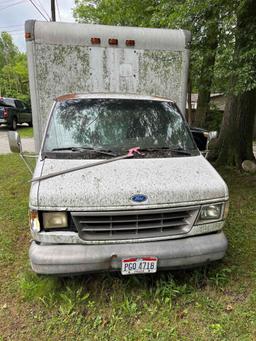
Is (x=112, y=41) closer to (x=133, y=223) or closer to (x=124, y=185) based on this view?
(x=124, y=185)

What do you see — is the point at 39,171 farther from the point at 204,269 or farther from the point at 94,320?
the point at 204,269

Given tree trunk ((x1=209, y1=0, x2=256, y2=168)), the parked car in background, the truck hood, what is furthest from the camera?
the parked car in background

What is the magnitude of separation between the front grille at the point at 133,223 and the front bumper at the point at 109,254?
0.09 metres

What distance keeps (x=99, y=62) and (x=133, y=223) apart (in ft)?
9.70

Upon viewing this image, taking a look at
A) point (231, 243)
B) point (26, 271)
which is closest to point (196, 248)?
point (231, 243)

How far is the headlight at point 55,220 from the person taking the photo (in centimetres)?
272

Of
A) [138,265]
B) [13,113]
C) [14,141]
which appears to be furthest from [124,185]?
[13,113]

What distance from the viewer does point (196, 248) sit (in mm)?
2932

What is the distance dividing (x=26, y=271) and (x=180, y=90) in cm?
355

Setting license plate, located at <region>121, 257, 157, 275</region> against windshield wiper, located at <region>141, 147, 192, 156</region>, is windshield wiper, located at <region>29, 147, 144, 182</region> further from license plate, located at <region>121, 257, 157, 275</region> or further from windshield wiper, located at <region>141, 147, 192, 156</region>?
license plate, located at <region>121, 257, 157, 275</region>

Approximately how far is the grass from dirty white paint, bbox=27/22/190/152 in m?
2.39

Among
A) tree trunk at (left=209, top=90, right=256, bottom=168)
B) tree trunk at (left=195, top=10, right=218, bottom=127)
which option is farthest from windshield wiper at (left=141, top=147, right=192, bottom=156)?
tree trunk at (left=209, top=90, right=256, bottom=168)

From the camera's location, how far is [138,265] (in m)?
2.85

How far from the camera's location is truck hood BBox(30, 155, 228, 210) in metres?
2.70
